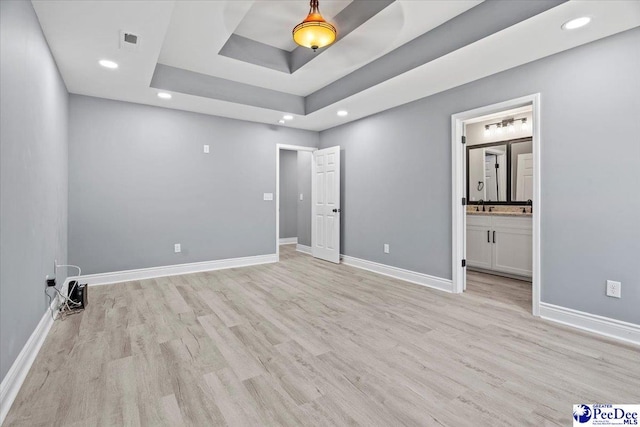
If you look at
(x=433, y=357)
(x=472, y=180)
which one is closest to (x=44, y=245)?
(x=433, y=357)

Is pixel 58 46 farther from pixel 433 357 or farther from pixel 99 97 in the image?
pixel 433 357

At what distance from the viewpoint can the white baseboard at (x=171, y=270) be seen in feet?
12.9

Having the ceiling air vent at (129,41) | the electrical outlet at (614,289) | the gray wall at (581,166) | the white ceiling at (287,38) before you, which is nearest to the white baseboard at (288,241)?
the white ceiling at (287,38)

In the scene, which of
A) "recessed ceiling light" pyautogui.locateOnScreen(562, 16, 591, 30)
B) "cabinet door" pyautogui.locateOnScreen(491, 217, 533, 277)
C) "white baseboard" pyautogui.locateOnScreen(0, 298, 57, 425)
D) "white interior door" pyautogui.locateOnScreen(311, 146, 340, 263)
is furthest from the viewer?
"white interior door" pyautogui.locateOnScreen(311, 146, 340, 263)

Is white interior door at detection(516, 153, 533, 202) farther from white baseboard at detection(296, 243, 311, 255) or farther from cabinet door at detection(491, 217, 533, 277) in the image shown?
white baseboard at detection(296, 243, 311, 255)

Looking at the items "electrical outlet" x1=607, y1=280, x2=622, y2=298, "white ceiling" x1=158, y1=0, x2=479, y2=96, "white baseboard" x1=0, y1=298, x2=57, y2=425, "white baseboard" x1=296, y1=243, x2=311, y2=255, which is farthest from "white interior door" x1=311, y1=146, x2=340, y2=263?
"white baseboard" x1=0, y1=298, x2=57, y2=425

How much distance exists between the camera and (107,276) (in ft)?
13.0

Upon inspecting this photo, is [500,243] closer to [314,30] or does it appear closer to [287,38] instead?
[314,30]

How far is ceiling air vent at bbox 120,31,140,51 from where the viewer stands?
2459mm

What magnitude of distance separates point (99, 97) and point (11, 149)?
2.66 meters

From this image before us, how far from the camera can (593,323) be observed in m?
2.54

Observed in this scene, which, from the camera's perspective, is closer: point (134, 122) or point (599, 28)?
point (599, 28)

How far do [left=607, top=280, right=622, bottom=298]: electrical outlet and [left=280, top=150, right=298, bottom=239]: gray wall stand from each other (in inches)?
236

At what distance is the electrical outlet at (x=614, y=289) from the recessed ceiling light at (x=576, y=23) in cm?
200
